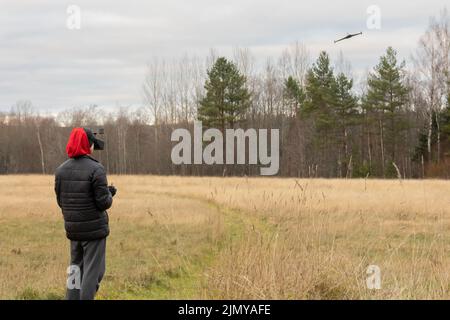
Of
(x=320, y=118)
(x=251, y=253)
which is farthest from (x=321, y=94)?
(x=251, y=253)

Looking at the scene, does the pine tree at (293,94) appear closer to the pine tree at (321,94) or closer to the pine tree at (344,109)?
the pine tree at (321,94)

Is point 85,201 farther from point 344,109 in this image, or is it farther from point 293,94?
point 293,94

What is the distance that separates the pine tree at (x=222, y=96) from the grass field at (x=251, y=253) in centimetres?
2816

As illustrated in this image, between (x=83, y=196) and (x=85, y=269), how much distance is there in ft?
2.60

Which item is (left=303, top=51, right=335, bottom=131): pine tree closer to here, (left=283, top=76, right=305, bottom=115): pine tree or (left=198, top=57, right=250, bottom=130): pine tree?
(left=283, top=76, right=305, bottom=115): pine tree

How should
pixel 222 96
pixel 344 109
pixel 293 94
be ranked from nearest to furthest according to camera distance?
pixel 222 96, pixel 344 109, pixel 293 94

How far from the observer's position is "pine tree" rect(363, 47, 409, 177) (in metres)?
44.5

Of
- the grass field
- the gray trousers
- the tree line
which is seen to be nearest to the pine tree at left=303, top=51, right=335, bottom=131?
the tree line

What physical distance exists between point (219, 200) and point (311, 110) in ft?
111

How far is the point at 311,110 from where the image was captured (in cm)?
5041

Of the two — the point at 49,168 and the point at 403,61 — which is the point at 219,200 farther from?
the point at 49,168

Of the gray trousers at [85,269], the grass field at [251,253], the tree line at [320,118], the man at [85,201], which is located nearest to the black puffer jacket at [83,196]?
the man at [85,201]

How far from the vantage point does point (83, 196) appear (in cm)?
498

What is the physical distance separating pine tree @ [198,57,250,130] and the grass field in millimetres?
28162
